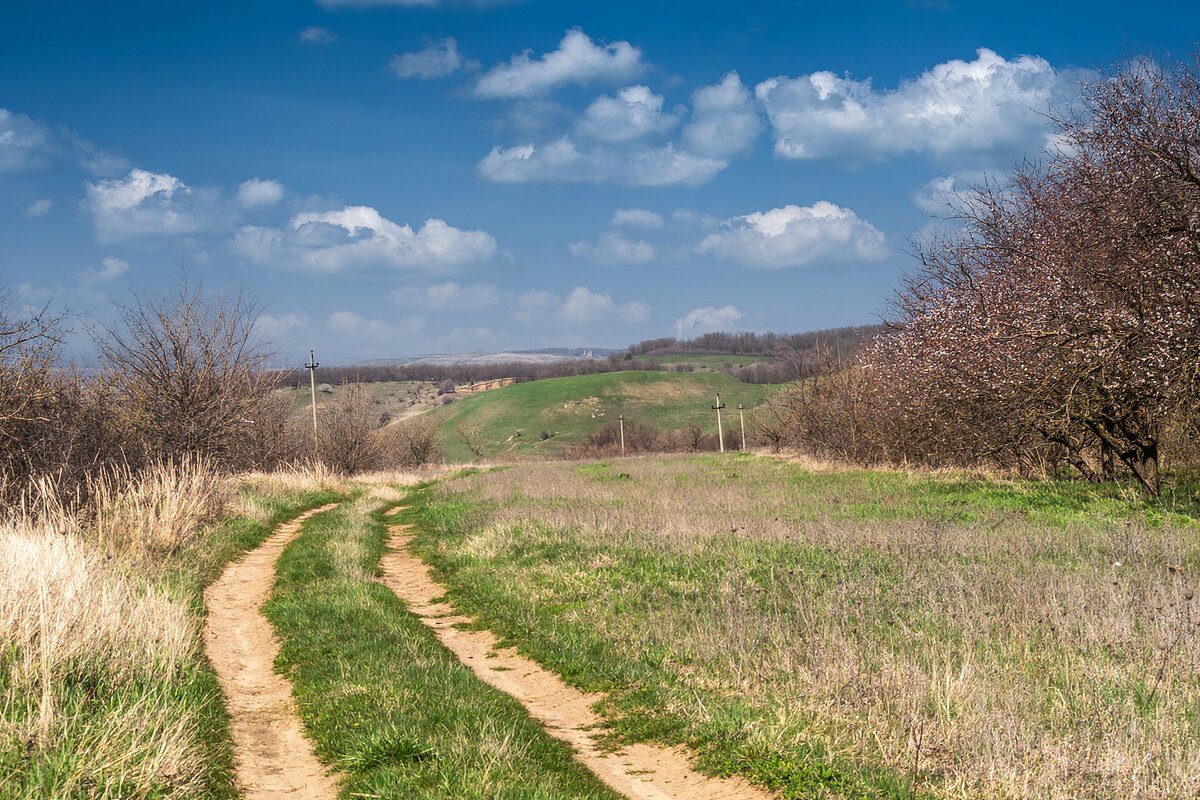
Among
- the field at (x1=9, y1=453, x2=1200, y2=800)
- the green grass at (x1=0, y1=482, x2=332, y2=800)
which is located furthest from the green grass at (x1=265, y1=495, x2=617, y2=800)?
the green grass at (x1=0, y1=482, x2=332, y2=800)

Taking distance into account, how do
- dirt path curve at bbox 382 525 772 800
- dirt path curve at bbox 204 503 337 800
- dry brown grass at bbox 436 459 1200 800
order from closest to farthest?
dry brown grass at bbox 436 459 1200 800 < dirt path curve at bbox 382 525 772 800 < dirt path curve at bbox 204 503 337 800

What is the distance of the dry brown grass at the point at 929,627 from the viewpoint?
204 inches

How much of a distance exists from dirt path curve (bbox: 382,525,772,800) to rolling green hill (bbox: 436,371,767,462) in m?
85.1

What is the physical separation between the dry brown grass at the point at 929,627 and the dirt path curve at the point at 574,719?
47 cm

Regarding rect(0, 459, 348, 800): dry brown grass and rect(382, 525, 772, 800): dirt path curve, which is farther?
rect(382, 525, 772, 800): dirt path curve

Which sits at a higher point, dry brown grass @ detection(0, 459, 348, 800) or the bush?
dry brown grass @ detection(0, 459, 348, 800)

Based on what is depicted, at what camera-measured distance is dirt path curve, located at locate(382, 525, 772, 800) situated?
18.3ft

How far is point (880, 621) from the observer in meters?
7.98

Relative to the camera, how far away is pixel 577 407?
119312 mm

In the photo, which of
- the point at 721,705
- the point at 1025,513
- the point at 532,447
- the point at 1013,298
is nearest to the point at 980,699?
the point at 721,705

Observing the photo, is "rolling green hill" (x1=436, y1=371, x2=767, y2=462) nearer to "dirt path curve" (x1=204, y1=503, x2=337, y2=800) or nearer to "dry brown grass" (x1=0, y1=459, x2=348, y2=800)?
"dirt path curve" (x1=204, y1=503, x2=337, y2=800)

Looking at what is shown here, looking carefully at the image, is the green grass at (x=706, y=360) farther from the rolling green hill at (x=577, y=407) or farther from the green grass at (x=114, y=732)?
the green grass at (x=114, y=732)

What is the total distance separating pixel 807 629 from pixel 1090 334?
10.1 m

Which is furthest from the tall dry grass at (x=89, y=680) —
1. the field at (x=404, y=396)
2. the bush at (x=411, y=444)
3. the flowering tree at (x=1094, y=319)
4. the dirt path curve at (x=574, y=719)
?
→ the field at (x=404, y=396)
